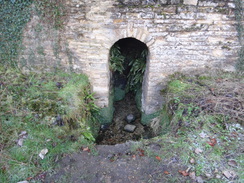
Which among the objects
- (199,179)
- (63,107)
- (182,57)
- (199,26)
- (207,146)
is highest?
(199,26)

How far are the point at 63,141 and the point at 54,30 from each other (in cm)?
279

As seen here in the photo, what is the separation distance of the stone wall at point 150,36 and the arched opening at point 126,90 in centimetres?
74

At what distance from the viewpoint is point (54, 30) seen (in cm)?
485

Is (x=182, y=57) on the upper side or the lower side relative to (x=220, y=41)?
lower

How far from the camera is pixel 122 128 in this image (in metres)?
6.16

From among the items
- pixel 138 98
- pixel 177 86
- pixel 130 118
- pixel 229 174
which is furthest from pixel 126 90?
pixel 229 174

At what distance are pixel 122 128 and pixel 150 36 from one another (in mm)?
2991

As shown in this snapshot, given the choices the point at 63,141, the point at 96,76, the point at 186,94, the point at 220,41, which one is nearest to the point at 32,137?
the point at 63,141

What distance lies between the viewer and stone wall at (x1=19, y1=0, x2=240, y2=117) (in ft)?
14.9

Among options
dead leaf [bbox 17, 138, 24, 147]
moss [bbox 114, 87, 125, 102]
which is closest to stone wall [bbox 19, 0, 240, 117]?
moss [bbox 114, 87, 125, 102]

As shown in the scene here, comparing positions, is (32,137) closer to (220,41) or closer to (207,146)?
(207,146)

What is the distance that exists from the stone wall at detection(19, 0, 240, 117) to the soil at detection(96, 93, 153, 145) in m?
1.35

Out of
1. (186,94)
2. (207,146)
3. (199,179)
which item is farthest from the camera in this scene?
(186,94)

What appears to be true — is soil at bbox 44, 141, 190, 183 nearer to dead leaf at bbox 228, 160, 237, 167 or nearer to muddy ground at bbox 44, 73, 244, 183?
muddy ground at bbox 44, 73, 244, 183
